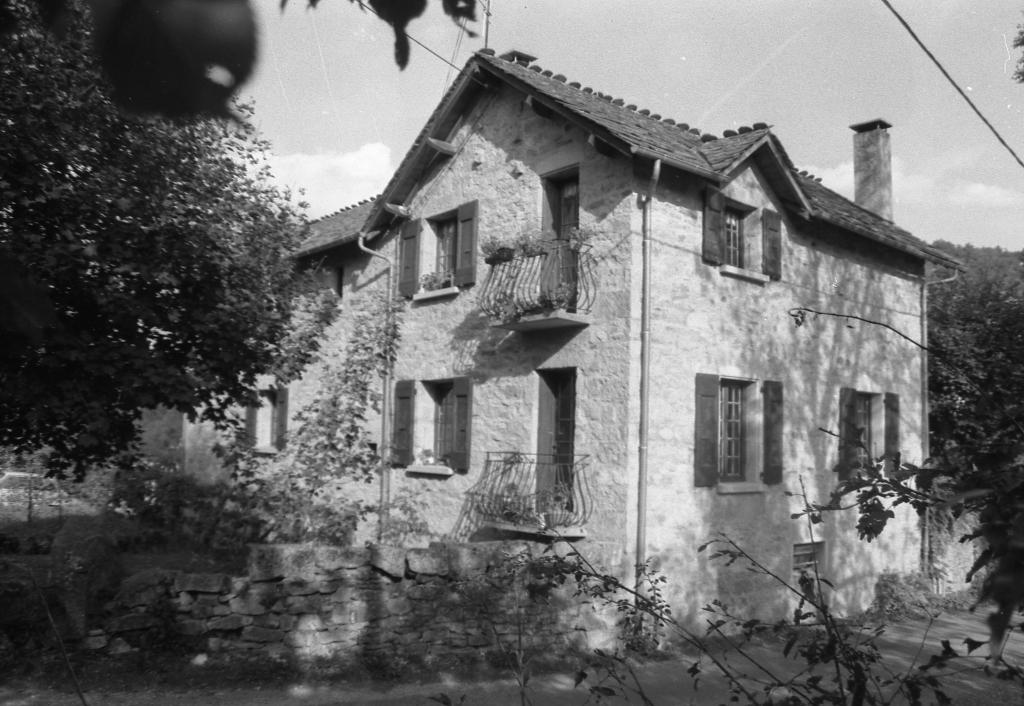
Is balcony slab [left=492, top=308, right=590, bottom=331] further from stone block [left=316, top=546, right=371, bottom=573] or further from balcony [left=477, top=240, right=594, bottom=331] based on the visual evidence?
stone block [left=316, top=546, right=371, bottom=573]

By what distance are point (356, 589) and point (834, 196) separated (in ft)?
35.2

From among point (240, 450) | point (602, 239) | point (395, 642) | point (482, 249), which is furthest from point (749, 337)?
point (240, 450)

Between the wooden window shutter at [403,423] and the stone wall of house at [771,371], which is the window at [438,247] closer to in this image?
the wooden window shutter at [403,423]

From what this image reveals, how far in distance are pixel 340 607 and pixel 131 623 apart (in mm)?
1731

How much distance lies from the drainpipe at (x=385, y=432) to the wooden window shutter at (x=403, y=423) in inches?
5.6

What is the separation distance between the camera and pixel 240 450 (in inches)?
Answer: 430

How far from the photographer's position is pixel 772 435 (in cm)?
1127

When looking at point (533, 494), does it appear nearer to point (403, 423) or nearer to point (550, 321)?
point (550, 321)

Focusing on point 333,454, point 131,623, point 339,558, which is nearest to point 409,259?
point 333,454

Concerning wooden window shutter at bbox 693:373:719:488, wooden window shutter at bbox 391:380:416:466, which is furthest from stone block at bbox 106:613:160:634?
wooden window shutter at bbox 693:373:719:488

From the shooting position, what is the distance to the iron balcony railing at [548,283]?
33.0 ft

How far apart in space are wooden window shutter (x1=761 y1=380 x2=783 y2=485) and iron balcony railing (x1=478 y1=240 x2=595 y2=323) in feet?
9.63

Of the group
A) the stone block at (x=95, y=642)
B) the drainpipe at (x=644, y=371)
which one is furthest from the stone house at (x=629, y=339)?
the stone block at (x=95, y=642)

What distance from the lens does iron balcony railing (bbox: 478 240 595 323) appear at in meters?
10.1
